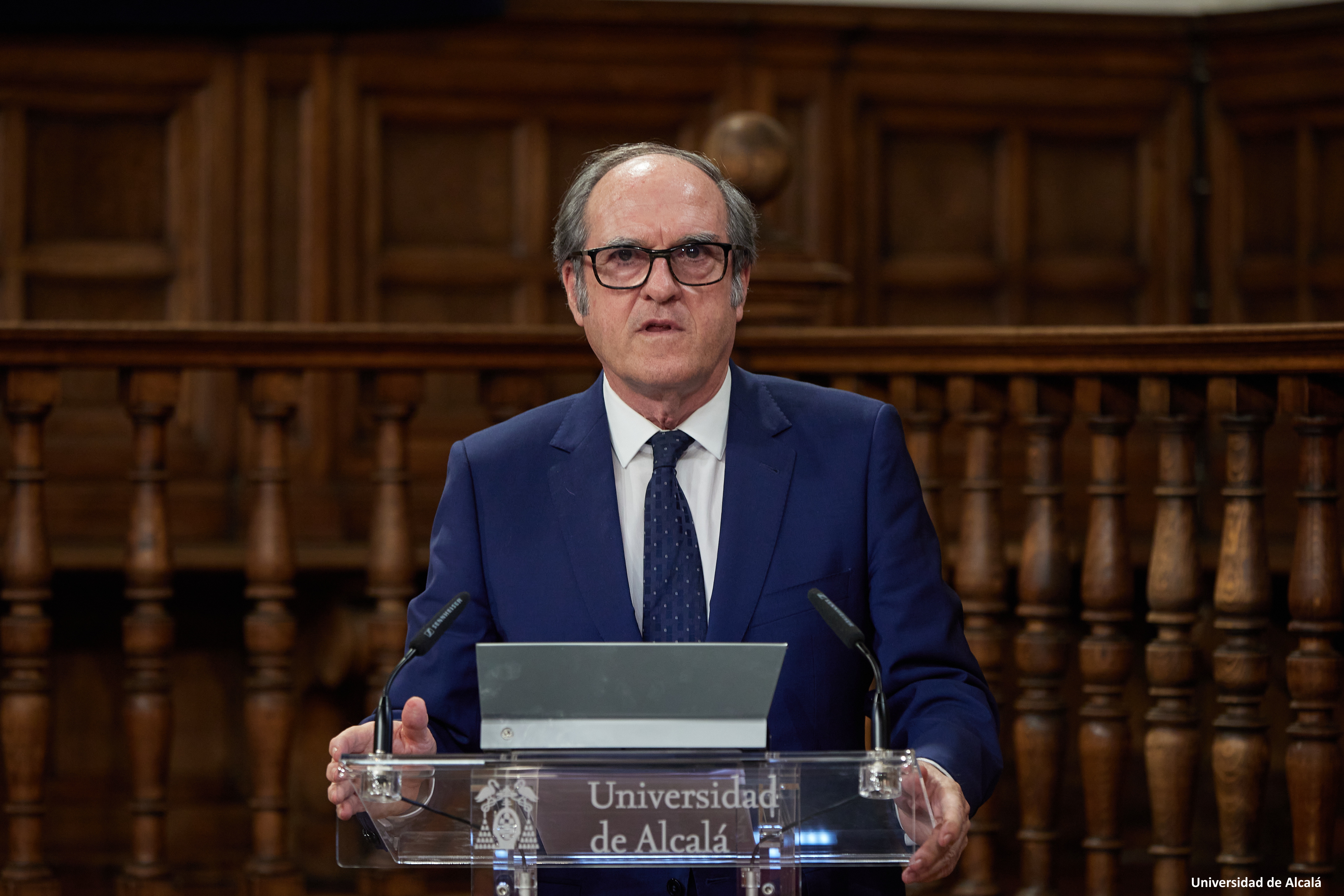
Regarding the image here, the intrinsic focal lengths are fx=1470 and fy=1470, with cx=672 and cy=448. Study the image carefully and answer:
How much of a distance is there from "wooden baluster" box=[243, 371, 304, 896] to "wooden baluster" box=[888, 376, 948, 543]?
106 cm

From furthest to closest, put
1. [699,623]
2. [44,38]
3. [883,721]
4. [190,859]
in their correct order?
[44,38] → [190,859] → [699,623] → [883,721]

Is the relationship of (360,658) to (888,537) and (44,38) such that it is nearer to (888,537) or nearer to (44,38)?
(44,38)

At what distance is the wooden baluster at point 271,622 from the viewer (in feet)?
8.18

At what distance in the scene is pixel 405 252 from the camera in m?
3.80

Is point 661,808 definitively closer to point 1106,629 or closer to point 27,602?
point 1106,629

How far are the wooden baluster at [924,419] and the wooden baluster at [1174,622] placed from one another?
358 millimetres

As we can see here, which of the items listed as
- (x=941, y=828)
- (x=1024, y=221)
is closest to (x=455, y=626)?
(x=941, y=828)

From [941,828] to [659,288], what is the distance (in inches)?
25.8

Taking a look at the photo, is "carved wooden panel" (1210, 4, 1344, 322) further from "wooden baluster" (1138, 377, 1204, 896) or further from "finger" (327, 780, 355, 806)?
"finger" (327, 780, 355, 806)

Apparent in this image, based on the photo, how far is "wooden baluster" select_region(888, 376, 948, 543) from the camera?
8.34 ft

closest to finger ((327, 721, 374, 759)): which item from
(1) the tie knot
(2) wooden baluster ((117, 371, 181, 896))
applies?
(1) the tie knot

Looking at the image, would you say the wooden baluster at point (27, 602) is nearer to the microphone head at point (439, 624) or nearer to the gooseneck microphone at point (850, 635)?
the microphone head at point (439, 624)

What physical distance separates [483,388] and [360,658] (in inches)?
43.9

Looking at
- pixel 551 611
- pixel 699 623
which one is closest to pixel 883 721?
pixel 699 623
